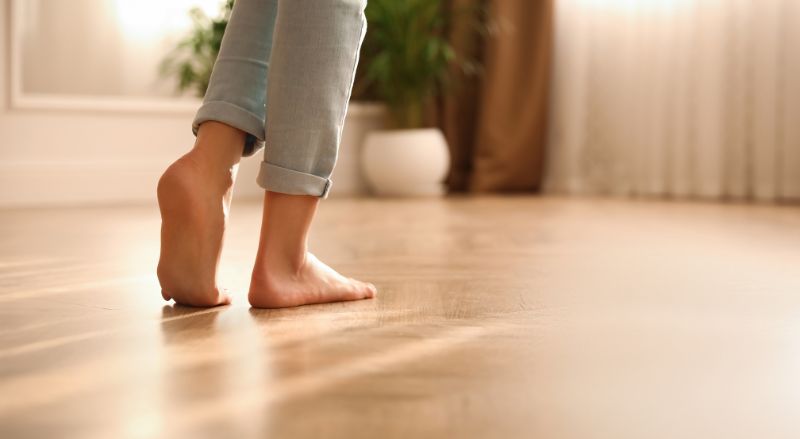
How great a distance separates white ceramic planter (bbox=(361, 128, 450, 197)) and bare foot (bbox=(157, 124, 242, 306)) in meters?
2.65

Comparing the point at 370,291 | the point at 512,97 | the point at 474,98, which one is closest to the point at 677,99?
the point at 512,97

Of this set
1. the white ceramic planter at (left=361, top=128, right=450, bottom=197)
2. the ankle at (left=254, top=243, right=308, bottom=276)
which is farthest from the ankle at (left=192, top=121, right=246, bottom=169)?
the white ceramic planter at (left=361, top=128, right=450, bottom=197)

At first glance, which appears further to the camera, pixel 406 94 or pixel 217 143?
pixel 406 94

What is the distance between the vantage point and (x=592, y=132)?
3.82 m

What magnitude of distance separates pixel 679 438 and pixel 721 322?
0.45 metres

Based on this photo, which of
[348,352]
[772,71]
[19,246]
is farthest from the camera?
[772,71]

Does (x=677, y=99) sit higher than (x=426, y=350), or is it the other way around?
(x=677, y=99)

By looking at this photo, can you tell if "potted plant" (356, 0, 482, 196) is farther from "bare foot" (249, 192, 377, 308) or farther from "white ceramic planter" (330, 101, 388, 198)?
"bare foot" (249, 192, 377, 308)

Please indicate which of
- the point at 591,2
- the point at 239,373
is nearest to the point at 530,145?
the point at 591,2

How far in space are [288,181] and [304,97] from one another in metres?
0.09

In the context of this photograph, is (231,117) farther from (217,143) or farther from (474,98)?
(474,98)

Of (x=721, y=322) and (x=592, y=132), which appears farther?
(x=592, y=132)

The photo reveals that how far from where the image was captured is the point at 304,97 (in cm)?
101

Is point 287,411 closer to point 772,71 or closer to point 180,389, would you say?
point 180,389
